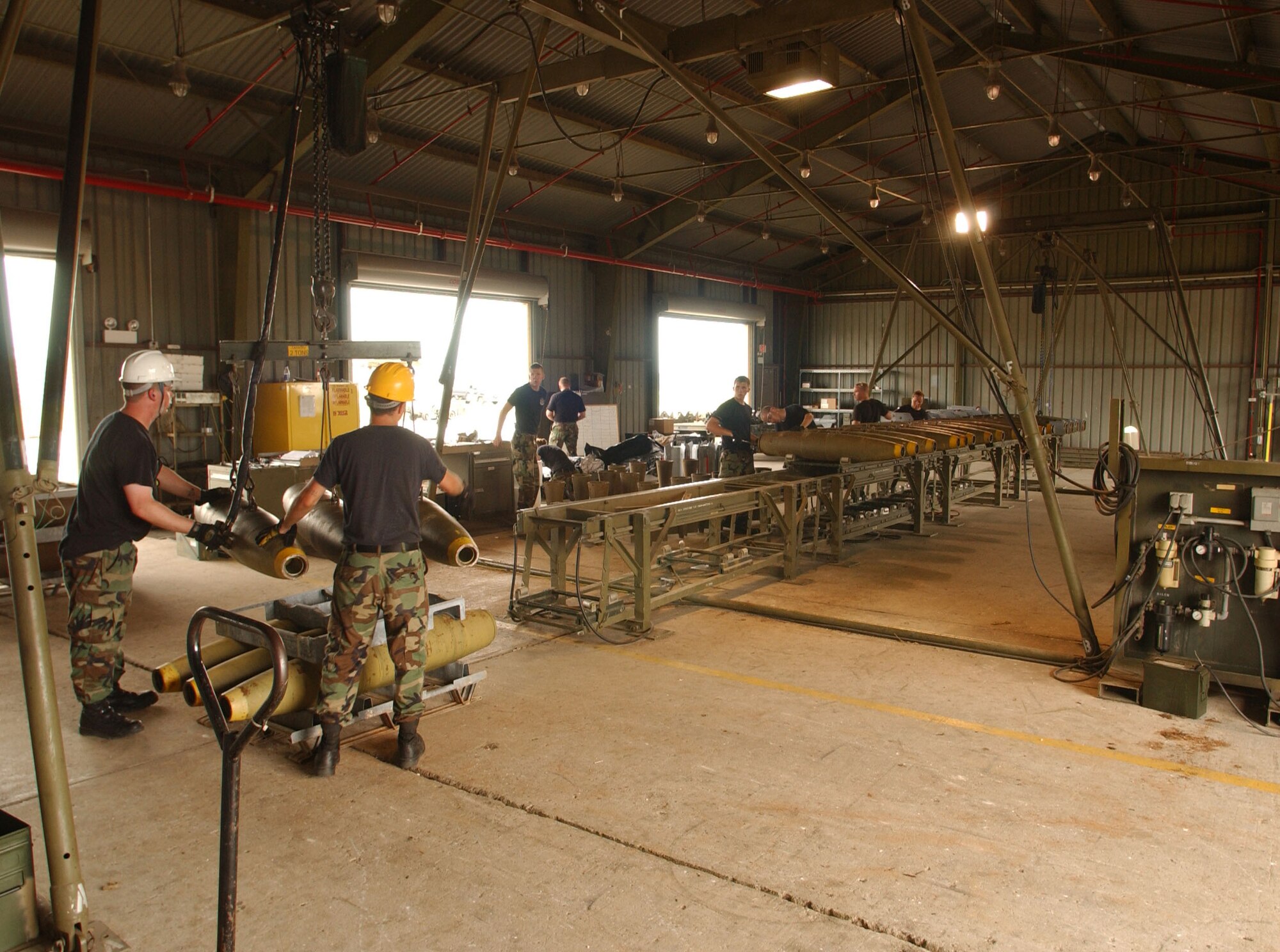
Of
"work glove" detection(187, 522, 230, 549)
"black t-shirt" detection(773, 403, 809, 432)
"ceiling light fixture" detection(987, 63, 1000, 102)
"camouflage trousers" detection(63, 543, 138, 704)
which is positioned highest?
"ceiling light fixture" detection(987, 63, 1000, 102)

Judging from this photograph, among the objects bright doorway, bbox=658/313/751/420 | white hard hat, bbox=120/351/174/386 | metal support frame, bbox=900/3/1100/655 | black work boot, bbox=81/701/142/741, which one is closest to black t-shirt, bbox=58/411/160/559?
white hard hat, bbox=120/351/174/386

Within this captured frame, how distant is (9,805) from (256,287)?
902 centimetres

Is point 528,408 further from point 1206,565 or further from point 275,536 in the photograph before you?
point 1206,565

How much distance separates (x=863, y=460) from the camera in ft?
28.5

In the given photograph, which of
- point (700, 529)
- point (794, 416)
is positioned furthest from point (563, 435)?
point (794, 416)

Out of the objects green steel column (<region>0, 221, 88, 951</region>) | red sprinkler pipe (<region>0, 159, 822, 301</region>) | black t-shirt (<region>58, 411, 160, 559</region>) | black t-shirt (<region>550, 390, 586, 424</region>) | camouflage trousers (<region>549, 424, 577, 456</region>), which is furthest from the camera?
camouflage trousers (<region>549, 424, 577, 456</region>)

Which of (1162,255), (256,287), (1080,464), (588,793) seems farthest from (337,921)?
(1162,255)

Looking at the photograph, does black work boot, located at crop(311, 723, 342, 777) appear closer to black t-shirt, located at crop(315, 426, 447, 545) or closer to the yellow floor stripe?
black t-shirt, located at crop(315, 426, 447, 545)

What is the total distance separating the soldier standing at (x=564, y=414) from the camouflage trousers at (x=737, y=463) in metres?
2.47

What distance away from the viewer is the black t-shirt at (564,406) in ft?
37.5

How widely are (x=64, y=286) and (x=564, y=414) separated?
869 centimetres

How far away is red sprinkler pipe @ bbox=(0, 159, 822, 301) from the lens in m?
9.90

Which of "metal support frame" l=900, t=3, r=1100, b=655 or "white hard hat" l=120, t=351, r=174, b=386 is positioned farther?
"metal support frame" l=900, t=3, r=1100, b=655

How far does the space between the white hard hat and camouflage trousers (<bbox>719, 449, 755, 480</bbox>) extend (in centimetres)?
608
